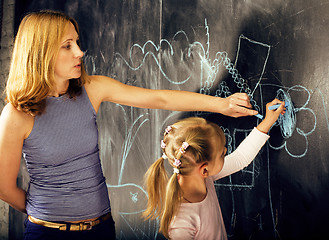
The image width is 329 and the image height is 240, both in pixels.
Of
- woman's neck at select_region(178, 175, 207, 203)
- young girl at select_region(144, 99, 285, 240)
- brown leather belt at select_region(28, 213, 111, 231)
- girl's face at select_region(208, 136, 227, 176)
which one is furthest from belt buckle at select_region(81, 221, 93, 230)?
girl's face at select_region(208, 136, 227, 176)

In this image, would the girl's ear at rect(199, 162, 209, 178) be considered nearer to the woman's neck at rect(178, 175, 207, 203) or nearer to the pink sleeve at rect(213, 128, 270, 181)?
the woman's neck at rect(178, 175, 207, 203)

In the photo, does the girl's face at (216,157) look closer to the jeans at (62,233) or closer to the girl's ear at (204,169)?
the girl's ear at (204,169)

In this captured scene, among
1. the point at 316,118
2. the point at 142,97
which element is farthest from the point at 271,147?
the point at 142,97

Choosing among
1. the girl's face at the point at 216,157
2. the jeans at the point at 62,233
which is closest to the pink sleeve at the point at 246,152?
the girl's face at the point at 216,157

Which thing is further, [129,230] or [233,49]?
[129,230]

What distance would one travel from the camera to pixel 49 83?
1.29 meters

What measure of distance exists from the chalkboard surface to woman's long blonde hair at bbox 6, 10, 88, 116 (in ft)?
3.13

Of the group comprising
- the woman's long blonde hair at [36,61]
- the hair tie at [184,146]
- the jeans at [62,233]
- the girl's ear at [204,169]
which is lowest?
the jeans at [62,233]

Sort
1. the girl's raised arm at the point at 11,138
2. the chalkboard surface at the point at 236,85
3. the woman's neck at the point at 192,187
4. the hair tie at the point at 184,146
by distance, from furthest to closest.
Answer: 1. the chalkboard surface at the point at 236,85
2. the woman's neck at the point at 192,187
3. the hair tie at the point at 184,146
4. the girl's raised arm at the point at 11,138

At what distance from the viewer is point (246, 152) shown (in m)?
1.53

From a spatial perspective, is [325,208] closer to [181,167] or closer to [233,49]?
[181,167]

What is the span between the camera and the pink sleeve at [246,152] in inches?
59.1

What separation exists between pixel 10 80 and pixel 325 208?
1378 mm

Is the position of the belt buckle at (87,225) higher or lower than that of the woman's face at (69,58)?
lower
